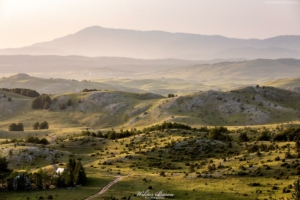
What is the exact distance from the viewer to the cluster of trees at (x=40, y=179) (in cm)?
4294

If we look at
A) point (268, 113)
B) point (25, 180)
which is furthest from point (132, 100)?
point (25, 180)

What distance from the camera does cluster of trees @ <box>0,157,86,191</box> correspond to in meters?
42.9

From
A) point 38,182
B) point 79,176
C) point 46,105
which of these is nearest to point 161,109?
point 46,105

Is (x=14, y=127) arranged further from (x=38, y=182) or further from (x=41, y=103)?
(x=38, y=182)

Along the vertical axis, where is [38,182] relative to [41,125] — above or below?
above

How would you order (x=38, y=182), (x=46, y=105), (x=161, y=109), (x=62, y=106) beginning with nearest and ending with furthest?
(x=38, y=182) → (x=161, y=109) → (x=62, y=106) → (x=46, y=105)

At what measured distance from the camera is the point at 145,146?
6844cm

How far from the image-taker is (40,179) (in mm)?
43594

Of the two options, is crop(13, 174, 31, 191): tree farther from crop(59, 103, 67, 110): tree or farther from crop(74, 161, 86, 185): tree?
crop(59, 103, 67, 110): tree

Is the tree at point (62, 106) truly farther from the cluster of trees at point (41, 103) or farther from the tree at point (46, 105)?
the cluster of trees at point (41, 103)

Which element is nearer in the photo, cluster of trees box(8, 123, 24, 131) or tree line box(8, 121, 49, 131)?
cluster of trees box(8, 123, 24, 131)

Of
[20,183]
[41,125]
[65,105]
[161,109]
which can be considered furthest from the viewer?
[65,105]

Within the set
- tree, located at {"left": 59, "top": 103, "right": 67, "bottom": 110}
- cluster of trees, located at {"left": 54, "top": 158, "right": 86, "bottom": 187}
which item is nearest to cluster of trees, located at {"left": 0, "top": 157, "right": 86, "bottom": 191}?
cluster of trees, located at {"left": 54, "top": 158, "right": 86, "bottom": 187}

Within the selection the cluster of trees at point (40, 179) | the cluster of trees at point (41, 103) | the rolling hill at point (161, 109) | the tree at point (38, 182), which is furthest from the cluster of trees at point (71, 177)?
the cluster of trees at point (41, 103)
